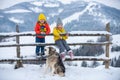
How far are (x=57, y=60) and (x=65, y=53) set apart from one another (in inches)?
24.5

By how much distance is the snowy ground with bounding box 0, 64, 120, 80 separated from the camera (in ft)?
26.2

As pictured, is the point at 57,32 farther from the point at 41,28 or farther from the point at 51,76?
the point at 51,76

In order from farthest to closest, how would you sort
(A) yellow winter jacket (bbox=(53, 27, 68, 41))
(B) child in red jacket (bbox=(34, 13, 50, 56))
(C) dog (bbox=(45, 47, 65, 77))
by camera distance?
1. (B) child in red jacket (bbox=(34, 13, 50, 56))
2. (A) yellow winter jacket (bbox=(53, 27, 68, 41))
3. (C) dog (bbox=(45, 47, 65, 77))

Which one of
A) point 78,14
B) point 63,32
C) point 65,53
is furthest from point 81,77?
point 78,14

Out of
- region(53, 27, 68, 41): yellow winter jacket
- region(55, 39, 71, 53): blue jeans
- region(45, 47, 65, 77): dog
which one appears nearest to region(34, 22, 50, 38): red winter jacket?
region(53, 27, 68, 41): yellow winter jacket

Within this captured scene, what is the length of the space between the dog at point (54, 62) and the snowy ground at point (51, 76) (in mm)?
142

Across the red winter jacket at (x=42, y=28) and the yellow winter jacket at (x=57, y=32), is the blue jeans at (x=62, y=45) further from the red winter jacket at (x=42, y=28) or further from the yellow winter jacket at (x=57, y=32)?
the red winter jacket at (x=42, y=28)

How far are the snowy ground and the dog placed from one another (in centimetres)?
14

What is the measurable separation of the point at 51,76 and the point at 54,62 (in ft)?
1.24

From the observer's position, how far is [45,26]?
8.73 metres

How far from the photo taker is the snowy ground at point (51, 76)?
26.2ft

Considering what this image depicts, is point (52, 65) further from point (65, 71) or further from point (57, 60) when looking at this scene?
point (65, 71)

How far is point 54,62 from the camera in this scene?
7863 millimetres

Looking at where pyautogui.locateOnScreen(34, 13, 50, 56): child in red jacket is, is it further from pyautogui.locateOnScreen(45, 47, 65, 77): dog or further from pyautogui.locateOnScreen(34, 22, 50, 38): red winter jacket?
pyautogui.locateOnScreen(45, 47, 65, 77): dog
